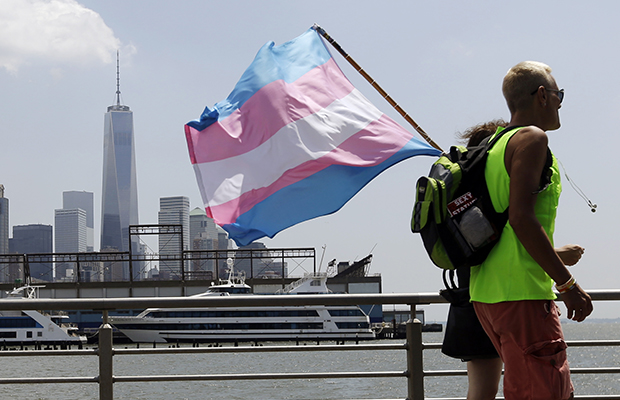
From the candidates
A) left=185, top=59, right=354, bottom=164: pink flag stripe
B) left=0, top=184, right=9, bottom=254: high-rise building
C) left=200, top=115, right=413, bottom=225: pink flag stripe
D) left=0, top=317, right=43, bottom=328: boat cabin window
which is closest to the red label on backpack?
left=200, top=115, right=413, bottom=225: pink flag stripe

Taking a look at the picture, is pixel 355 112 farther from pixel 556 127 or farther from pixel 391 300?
pixel 556 127

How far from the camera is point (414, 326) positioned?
11.6ft

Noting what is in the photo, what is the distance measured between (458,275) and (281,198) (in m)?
3.13

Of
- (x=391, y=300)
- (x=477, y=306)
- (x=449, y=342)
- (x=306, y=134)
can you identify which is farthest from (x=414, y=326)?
(x=306, y=134)

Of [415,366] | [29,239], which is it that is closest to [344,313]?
[415,366]

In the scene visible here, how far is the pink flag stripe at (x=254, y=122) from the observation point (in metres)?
5.95

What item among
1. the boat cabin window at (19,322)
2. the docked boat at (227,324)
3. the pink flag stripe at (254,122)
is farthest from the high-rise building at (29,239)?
the pink flag stripe at (254,122)

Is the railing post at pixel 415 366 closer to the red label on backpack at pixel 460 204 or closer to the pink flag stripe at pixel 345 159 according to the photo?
the red label on backpack at pixel 460 204

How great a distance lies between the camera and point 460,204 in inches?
88.5

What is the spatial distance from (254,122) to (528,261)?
4124 millimetres

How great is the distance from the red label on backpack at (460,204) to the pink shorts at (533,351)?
31 centimetres

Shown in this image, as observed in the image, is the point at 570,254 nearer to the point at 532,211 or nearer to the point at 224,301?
the point at 532,211

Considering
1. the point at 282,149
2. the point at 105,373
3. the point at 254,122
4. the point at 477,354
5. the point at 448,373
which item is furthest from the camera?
the point at 254,122

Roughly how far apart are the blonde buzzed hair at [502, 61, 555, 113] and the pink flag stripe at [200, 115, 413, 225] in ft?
11.6
